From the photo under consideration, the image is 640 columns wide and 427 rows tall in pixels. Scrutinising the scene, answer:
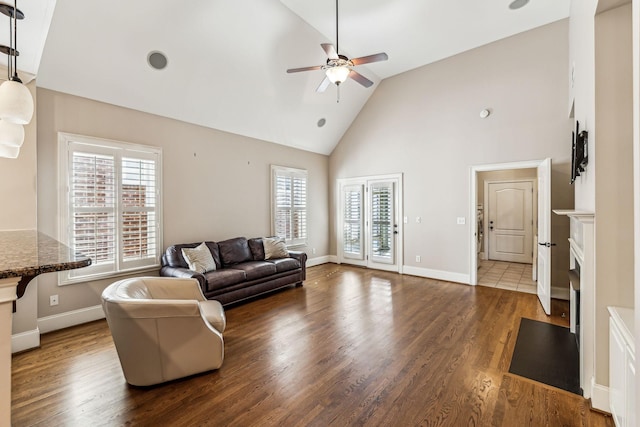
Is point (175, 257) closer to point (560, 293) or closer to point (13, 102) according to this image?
point (13, 102)

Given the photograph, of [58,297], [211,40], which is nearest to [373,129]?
[211,40]

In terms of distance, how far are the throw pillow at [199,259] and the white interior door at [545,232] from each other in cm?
456

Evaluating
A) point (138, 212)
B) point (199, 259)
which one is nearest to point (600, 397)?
point (199, 259)

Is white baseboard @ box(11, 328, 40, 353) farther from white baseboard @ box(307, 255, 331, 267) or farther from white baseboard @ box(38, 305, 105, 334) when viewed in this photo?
white baseboard @ box(307, 255, 331, 267)

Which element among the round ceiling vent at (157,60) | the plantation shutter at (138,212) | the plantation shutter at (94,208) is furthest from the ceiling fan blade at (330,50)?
the plantation shutter at (94,208)

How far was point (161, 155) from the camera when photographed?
4273mm

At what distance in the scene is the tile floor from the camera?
5102mm

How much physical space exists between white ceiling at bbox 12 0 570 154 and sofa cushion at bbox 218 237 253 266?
1984mm

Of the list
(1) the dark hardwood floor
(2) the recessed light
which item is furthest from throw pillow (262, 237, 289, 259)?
(2) the recessed light

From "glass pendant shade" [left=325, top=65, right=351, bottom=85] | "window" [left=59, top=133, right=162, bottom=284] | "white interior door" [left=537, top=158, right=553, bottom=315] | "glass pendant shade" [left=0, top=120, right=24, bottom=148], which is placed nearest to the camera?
"glass pendant shade" [left=0, top=120, right=24, bottom=148]

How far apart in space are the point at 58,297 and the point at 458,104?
6631 mm

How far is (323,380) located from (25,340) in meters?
3.10

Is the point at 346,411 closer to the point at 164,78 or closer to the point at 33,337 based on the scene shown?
the point at 33,337

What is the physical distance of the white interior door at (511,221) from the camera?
7137 millimetres
